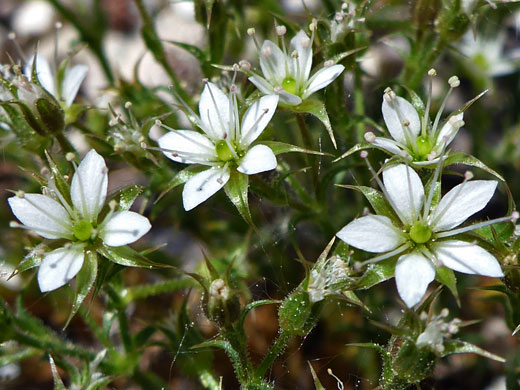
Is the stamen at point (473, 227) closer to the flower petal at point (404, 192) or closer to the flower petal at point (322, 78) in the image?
the flower petal at point (404, 192)

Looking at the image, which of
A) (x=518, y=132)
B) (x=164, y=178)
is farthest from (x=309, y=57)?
(x=518, y=132)

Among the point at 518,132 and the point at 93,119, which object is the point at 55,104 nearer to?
the point at 93,119

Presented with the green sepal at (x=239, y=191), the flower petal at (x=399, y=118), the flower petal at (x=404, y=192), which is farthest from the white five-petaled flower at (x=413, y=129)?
the green sepal at (x=239, y=191)

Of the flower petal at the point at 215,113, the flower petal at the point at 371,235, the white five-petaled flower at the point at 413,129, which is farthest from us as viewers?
the flower petal at the point at 215,113

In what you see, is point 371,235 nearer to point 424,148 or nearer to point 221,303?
point 424,148

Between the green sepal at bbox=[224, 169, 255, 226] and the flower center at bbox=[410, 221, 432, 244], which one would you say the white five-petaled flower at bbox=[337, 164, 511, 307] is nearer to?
the flower center at bbox=[410, 221, 432, 244]

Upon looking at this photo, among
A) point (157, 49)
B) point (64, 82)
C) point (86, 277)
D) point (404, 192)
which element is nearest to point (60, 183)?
point (86, 277)
